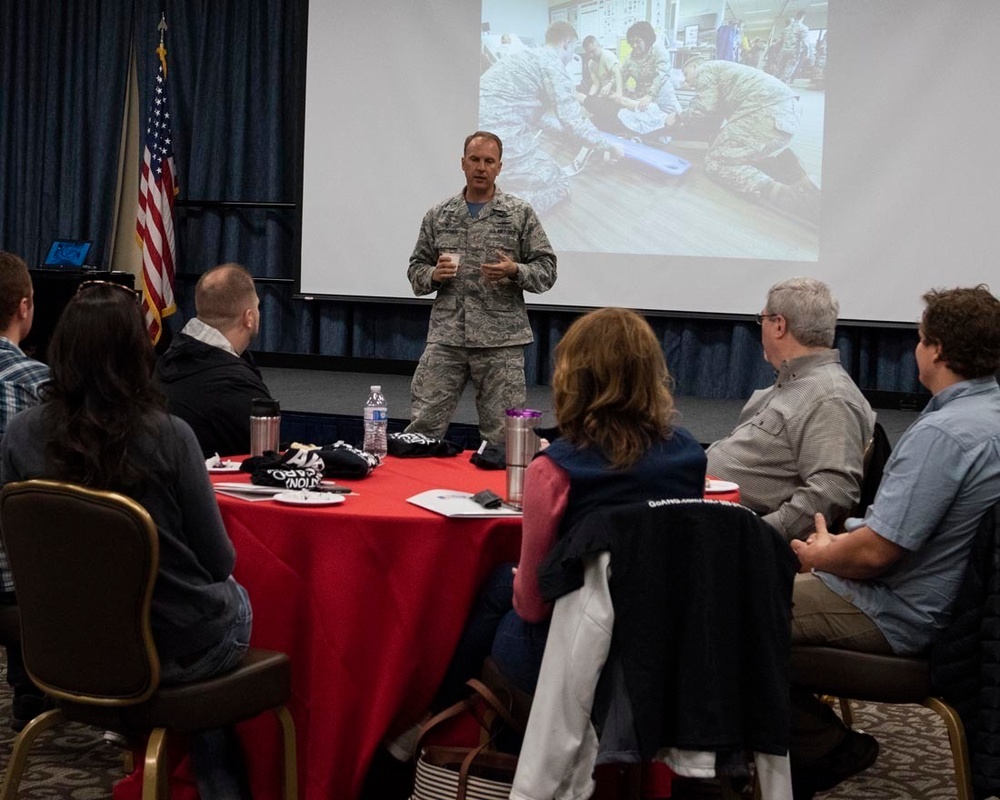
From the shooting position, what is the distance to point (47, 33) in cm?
849

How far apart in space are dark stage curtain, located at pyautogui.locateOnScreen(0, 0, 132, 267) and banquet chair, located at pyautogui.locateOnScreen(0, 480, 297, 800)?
6.66m

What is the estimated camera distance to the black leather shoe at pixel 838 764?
2.57 m

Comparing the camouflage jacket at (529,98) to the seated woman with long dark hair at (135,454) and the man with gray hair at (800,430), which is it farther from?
the seated woman with long dark hair at (135,454)

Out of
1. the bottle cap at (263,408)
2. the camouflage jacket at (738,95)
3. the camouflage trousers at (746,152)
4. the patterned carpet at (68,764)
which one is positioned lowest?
the patterned carpet at (68,764)

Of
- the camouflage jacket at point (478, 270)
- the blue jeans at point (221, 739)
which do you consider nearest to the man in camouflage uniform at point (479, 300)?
the camouflage jacket at point (478, 270)

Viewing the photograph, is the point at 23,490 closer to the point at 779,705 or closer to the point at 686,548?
the point at 686,548

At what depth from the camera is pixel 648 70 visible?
6.92 m

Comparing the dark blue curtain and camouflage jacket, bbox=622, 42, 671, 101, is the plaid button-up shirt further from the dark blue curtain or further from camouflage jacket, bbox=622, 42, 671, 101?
the dark blue curtain

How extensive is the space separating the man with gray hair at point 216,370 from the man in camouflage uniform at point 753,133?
13.4ft

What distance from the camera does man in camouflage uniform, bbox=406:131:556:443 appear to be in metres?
4.98

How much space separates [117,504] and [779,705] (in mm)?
1161

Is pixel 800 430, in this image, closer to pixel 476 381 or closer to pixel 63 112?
pixel 476 381

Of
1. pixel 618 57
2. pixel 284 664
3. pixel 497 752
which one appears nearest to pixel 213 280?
pixel 284 664

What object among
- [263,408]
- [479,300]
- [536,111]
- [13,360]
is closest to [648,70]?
[536,111]
